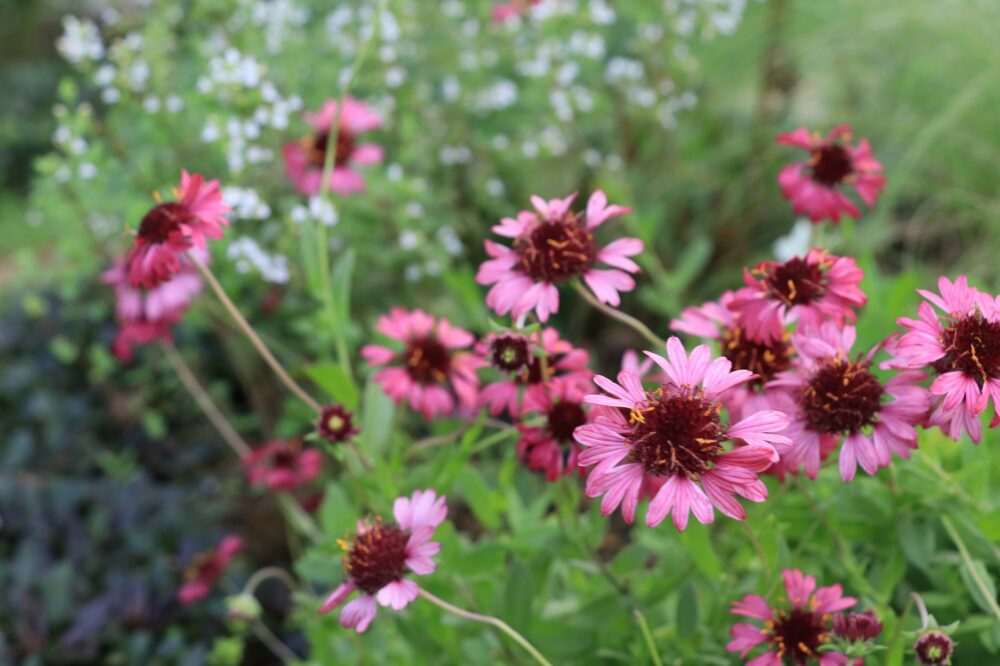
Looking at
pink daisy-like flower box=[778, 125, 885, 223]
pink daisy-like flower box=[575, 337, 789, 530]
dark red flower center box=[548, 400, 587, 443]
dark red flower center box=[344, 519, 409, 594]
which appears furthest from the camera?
pink daisy-like flower box=[778, 125, 885, 223]

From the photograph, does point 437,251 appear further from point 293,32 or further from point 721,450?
point 721,450

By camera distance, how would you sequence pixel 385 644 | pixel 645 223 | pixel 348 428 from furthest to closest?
pixel 645 223
pixel 385 644
pixel 348 428

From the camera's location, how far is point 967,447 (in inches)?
36.7

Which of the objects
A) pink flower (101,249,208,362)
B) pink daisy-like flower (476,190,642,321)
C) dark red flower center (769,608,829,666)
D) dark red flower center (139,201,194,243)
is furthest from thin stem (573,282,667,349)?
pink flower (101,249,208,362)

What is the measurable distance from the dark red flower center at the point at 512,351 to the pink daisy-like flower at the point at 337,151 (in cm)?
64

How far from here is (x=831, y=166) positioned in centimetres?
97

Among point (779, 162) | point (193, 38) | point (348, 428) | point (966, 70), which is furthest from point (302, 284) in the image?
point (966, 70)

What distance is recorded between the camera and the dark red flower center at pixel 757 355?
82 cm

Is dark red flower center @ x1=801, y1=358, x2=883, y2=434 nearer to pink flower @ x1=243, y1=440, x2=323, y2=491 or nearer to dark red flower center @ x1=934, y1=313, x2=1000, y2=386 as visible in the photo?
dark red flower center @ x1=934, y1=313, x2=1000, y2=386

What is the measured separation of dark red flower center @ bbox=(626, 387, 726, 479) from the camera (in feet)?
2.15

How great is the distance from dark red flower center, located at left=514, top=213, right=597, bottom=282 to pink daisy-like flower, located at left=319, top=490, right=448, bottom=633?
8.2 inches

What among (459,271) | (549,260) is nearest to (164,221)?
(549,260)

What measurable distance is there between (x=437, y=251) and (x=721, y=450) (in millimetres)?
1123

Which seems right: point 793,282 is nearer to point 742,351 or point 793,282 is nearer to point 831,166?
point 742,351
